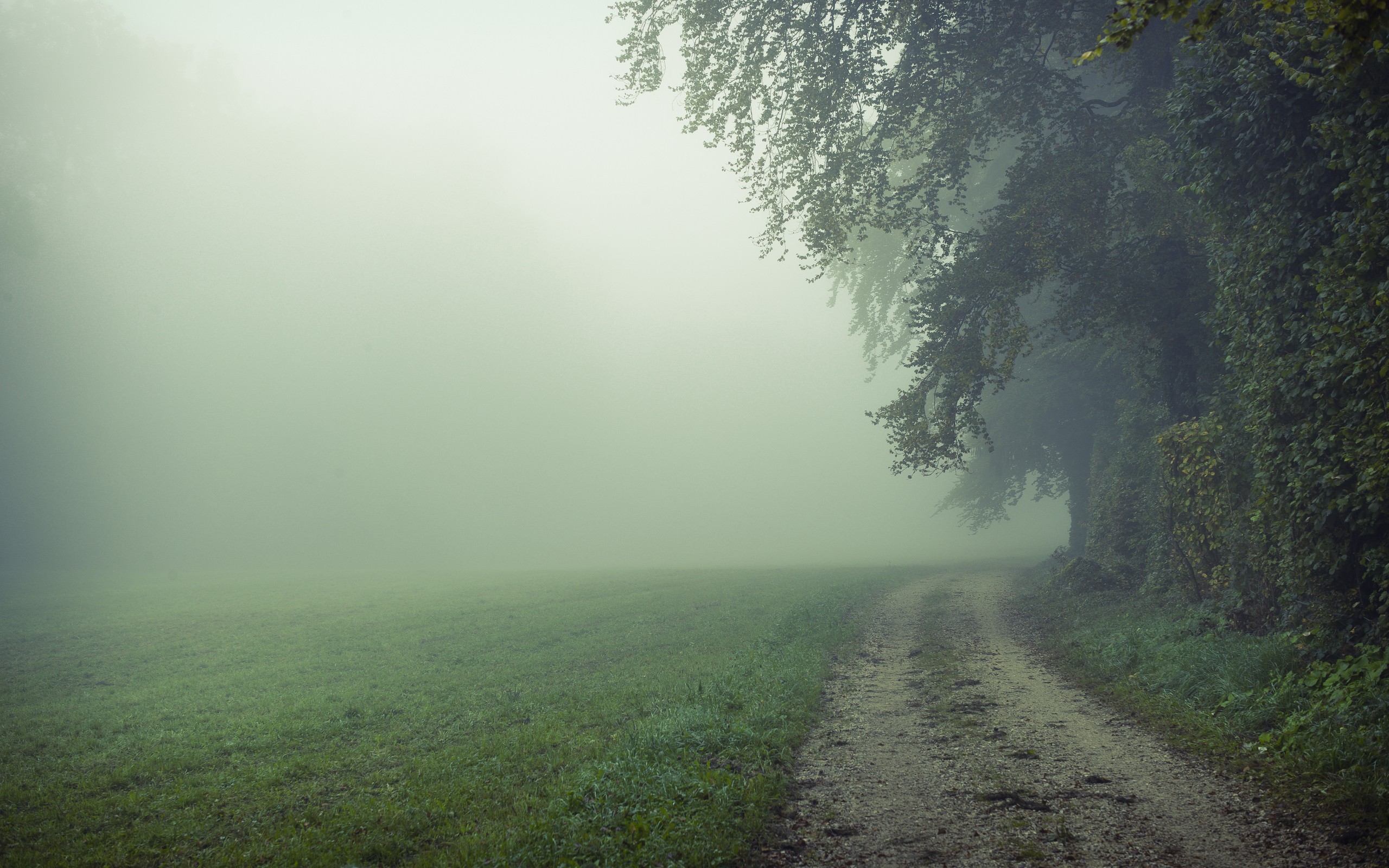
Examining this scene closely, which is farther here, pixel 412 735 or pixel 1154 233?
pixel 1154 233

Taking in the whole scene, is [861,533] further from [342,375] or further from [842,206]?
[842,206]

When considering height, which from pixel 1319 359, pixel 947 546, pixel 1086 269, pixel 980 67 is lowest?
pixel 947 546

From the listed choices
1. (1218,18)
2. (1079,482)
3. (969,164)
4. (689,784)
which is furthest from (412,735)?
(1079,482)

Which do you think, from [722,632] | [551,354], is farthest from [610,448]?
[722,632]

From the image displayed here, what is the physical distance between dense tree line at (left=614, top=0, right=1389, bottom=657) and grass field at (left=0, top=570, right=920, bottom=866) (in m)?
7.69

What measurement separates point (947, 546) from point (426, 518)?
78172mm

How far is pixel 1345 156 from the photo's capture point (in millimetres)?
9125

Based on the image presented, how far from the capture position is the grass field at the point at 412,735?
7398 millimetres

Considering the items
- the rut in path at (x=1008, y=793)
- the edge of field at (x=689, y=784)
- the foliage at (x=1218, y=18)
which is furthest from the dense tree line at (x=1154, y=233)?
the edge of field at (x=689, y=784)

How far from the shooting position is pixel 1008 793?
7316 mm

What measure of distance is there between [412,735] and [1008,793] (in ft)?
33.7

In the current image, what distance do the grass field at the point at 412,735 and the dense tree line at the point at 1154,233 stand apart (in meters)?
7.69

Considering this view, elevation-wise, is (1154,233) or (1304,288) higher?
(1154,233)

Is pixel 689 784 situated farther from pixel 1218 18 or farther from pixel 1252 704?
pixel 1218 18
